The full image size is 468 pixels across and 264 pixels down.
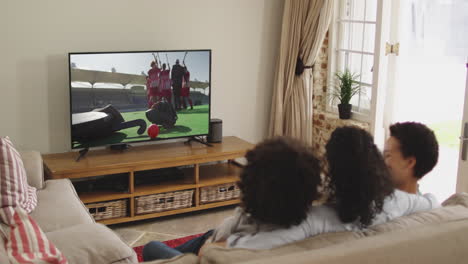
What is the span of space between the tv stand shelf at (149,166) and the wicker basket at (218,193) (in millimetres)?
34

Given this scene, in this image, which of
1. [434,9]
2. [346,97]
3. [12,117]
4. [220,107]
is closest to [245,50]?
[220,107]

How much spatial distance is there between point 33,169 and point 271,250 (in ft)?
7.96

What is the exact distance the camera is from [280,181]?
6.00 feet

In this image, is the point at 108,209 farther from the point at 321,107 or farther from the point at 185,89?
the point at 321,107

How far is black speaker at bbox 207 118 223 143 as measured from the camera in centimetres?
483

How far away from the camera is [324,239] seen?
1.93 meters

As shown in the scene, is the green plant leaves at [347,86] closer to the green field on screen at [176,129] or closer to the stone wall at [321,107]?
the stone wall at [321,107]

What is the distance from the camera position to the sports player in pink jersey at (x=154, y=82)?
447 cm

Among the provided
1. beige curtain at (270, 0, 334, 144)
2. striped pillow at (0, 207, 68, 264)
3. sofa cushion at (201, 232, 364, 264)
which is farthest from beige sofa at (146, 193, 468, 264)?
beige curtain at (270, 0, 334, 144)

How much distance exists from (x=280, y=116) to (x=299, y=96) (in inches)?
9.5

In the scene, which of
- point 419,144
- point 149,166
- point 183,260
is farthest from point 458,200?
point 149,166

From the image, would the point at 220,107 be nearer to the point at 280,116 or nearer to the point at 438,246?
the point at 280,116

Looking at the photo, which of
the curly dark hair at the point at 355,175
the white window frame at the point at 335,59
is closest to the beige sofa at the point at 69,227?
the curly dark hair at the point at 355,175

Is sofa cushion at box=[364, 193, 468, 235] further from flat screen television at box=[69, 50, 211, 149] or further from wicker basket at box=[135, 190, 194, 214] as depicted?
flat screen television at box=[69, 50, 211, 149]
